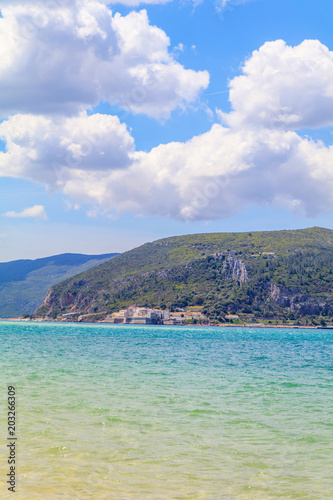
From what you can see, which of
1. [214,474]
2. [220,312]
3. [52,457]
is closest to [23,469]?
[52,457]

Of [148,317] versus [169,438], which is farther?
[148,317]

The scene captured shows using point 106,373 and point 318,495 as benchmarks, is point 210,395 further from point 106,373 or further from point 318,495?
point 318,495

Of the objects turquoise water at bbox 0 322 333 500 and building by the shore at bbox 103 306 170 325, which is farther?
building by the shore at bbox 103 306 170 325

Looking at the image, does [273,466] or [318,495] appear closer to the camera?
[318,495]

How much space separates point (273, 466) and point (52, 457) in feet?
18.5

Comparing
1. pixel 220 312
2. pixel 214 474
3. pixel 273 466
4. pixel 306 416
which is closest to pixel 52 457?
pixel 214 474

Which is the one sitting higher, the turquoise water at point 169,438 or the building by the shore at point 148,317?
the turquoise water at point 169,438

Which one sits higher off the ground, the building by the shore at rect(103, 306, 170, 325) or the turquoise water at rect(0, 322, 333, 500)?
the turquoise water at rect(0, 322, 333, 500)

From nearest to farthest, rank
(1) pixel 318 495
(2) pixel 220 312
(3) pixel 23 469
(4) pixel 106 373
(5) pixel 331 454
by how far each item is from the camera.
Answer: (1) pixel 318 495
(3) pixel 23 469
(5) pixel 331 454
(4) pixel 106 373
(2) pixel 220 312

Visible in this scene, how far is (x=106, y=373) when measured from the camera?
29.4 metres

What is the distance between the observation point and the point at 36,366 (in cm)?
3256

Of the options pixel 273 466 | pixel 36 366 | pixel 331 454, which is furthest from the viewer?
pixel 36 366

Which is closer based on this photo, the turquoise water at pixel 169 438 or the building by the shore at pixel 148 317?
the turquoise water at pixel 169 438

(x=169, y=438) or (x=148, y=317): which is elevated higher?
(x=169, y=438)
